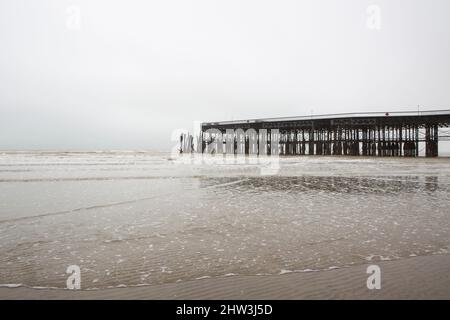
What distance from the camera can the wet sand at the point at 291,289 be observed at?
287cm

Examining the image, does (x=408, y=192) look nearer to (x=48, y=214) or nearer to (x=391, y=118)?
→ (x=48, y=214)

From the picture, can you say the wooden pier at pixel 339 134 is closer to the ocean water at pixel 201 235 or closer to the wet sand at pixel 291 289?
the ocean water at pixel 201 235

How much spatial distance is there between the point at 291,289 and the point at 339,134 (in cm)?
4068

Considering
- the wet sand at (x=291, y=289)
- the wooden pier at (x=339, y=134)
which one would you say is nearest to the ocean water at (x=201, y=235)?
Result: the wet sand at (x=291, y=289)

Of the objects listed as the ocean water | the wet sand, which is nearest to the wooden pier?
the ocean water

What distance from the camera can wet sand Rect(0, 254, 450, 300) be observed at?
2.87m

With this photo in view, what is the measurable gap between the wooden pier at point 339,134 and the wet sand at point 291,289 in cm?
3796

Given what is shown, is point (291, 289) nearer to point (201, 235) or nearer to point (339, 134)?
point (201, 235)

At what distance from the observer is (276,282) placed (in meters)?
3.13

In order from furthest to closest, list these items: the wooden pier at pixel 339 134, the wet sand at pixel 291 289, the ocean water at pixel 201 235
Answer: the wooden pier at pixel 339 134, the ocean water at pixel 201 235, the wet sand at pixel 291 289

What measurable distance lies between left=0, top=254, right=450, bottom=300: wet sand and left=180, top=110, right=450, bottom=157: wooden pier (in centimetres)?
3796

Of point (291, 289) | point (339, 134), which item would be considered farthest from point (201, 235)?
point (339, 134)
